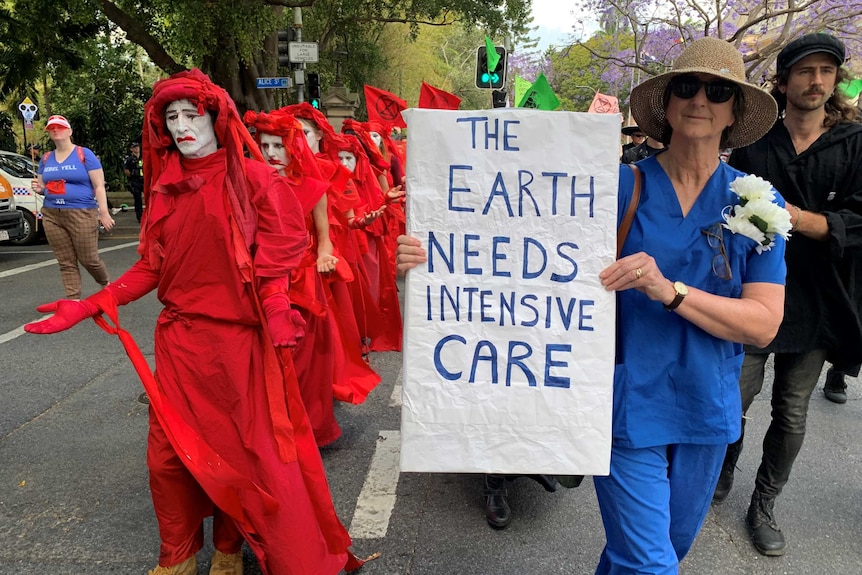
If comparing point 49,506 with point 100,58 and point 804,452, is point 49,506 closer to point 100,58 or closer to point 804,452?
point 804,452

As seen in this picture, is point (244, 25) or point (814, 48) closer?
point (814, 48)

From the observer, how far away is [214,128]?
7.97 ft

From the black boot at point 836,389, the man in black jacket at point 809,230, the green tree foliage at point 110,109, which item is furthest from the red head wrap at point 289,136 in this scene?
the green tree foliage at point 110,109

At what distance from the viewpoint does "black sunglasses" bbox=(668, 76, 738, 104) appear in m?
1.82

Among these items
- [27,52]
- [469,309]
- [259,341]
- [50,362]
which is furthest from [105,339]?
[27,52]

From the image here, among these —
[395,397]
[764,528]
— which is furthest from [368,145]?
[764,528]

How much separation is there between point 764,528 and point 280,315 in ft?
7.33

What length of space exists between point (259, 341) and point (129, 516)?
1.32 meters

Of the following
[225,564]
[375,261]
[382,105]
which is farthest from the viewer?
[382,105]

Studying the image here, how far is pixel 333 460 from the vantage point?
3600 mm

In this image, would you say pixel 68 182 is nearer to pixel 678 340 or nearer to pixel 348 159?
pixel 348 159

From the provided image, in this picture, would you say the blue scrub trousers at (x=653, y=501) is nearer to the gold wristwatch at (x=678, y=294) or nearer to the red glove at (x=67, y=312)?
the gold wristwatch at (x=678, y=294)

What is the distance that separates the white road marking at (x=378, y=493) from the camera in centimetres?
291

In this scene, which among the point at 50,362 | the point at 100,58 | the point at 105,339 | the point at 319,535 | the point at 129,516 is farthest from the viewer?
the point at 100,58
